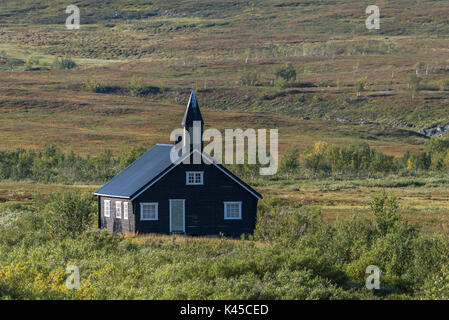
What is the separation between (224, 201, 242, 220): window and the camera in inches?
1640

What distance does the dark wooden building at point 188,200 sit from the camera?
4084 centimetres

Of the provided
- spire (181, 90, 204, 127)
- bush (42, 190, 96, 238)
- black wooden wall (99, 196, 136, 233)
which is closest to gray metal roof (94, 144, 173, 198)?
black wooden wall (99, 196, 136, 233)

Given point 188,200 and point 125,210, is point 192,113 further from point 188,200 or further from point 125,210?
point 125,210

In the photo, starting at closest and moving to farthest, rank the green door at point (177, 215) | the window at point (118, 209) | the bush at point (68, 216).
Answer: the bush at point (68, 216), the green door at point (177, 215), the window at point (118, 209)

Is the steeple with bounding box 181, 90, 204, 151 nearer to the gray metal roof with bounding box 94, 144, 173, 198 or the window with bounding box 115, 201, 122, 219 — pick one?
the gray metal roof with bounding box 94, 144, 173, 198

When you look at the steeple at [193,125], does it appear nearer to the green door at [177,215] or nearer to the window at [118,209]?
the green door at [177,215]

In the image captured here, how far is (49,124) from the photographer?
133m

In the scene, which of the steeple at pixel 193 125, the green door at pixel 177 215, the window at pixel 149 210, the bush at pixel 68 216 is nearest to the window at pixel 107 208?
the window at pixel 149 210

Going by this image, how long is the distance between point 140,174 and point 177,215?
11.9 feet

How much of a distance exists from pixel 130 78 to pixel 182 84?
49.5 ft

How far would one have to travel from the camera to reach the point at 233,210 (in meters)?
41.8

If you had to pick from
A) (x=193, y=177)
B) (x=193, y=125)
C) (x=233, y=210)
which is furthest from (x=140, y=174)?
(x=233, y=210)
